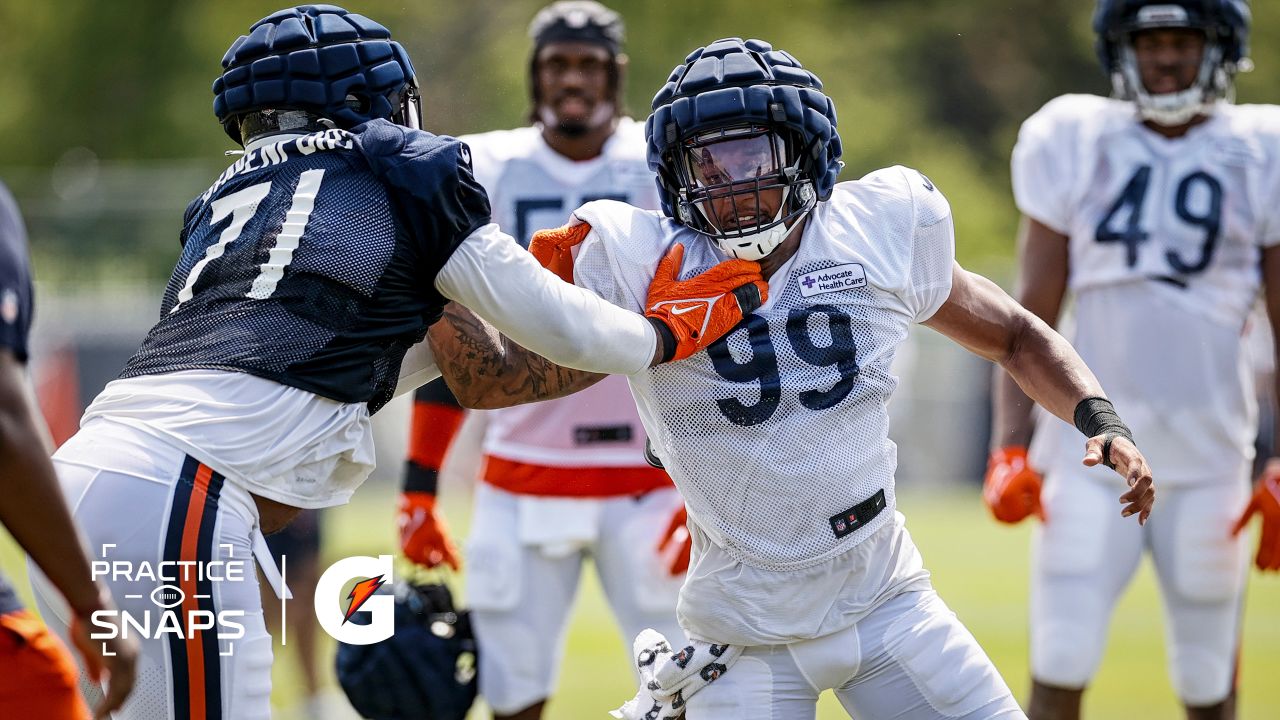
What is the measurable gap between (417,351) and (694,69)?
30.6 inches

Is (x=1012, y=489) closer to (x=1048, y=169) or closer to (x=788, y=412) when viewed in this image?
(x=1048, y=169)

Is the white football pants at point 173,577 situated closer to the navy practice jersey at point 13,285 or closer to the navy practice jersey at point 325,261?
the navy practice jersey at point 325,261

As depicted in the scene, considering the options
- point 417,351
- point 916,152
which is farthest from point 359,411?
point 916,152

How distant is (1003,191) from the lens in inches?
925

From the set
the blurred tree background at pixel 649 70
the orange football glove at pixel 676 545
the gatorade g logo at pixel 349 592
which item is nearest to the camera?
the gatorade g logo at pixel 349 592

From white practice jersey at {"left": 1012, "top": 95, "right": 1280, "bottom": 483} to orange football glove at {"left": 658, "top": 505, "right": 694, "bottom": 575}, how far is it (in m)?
1.09

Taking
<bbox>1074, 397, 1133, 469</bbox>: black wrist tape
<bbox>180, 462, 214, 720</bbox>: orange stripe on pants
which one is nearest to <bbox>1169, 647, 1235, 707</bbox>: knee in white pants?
<bbox>1074, 397, 1133, 469</bbox>: black wrist tape

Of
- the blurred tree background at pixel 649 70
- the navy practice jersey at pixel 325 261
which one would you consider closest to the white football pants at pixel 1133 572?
the navy practice jersey at pixel 325 261

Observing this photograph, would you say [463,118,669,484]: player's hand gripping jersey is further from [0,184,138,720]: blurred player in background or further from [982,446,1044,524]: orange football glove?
[0,184,138,720]: blurred player in background

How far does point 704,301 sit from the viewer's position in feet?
9.64

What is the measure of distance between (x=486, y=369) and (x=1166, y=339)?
2.14 metres

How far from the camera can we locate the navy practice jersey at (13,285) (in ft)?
7.54

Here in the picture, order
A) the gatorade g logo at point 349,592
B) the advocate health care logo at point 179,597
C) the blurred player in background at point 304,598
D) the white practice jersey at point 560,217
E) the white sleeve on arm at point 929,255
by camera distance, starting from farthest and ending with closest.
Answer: the blurred player in background at point 304,598 → the white practice jersey at point 560,217 → the gatorade g logo at point 349,592 → the white sleeve on arm at point 929,255 → the advocate health care logo at point 179,597

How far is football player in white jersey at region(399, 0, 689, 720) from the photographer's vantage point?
4488mm
